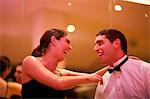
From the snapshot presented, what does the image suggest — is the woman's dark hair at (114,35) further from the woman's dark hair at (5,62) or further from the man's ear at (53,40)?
the woman's dark hair at (5,62)

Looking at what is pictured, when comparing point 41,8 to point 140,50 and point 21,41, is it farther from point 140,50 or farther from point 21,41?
point 140,50

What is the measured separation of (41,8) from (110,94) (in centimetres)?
73

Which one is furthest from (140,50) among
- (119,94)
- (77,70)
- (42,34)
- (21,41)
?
(21,41)

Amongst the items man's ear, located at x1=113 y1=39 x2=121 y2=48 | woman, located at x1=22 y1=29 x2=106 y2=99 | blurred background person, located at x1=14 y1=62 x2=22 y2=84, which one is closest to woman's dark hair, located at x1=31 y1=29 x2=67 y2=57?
woman, located at x1=22 y1=29 x2=106 y2=99

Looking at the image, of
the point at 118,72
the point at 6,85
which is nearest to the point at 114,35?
the point at 118,72

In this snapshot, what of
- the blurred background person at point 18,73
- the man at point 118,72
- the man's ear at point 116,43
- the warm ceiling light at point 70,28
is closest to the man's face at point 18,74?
the blurred background person at point 18,73

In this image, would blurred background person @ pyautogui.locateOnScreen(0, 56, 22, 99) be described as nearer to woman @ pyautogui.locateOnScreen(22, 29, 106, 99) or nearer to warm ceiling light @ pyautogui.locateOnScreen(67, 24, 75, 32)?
woman @ pyautogui.locateOnScreen(22, 29, 106, 99)

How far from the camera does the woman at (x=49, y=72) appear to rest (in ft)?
5.99

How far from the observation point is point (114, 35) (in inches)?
78.2

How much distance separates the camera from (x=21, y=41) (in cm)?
184

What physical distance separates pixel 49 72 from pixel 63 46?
0.20 metres

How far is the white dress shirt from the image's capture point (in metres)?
1.93

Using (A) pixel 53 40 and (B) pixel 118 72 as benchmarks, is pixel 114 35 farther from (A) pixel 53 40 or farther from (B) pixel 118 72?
(A) pixel 53 40

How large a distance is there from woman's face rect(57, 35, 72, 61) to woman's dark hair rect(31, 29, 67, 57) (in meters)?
0.03
